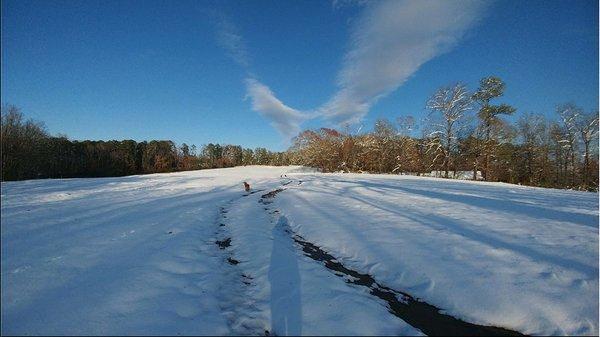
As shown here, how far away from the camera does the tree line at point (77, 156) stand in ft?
69.2

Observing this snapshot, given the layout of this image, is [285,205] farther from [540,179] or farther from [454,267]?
[540,179]

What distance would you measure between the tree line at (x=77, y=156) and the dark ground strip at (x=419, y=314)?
1853 cm

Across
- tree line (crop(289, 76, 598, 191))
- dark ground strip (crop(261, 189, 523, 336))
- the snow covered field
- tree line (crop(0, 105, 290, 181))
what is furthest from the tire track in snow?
tree line (crop(289, 76, 598, 191))

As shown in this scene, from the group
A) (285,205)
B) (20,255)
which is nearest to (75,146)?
(285,205)

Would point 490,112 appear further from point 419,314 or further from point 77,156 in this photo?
point 77,156

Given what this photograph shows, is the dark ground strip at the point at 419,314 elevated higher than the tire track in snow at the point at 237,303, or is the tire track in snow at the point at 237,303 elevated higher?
the tire track in snow at the point at 237,303

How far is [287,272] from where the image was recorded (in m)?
6.05

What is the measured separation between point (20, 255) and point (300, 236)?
6.36 m

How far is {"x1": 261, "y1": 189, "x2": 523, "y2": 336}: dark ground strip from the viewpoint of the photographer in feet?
14.4

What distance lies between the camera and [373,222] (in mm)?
9688

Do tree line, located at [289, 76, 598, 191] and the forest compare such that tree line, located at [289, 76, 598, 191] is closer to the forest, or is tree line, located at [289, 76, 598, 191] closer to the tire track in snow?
the forest

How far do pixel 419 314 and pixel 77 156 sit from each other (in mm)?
50559

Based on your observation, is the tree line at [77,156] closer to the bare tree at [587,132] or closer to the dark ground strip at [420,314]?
the dark ground strip at [420,314]

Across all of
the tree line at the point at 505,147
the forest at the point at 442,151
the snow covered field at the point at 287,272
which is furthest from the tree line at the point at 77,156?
the tree line at the point at 505,147
